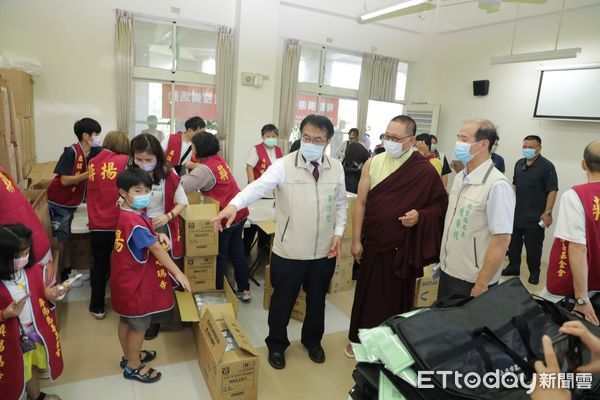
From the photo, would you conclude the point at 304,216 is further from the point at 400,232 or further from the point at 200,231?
the point at 200,231

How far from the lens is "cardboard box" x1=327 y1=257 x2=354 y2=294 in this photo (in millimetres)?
3525

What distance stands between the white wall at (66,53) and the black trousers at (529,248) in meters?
5.58

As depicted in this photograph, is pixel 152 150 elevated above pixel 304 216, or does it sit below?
above

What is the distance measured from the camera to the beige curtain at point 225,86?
19.5 ft

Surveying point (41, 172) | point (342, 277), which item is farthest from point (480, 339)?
point (41, 172)

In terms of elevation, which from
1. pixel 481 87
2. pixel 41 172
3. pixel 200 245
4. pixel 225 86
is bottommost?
pixel 200 245

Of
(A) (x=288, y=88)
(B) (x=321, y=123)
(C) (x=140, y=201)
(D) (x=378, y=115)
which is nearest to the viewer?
(C) (x=140, y=201)

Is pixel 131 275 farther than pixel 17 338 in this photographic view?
Yes

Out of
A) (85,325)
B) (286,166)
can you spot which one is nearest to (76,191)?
(85,325)

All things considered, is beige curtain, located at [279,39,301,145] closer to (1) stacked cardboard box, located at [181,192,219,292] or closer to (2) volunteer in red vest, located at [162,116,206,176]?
(2) volunteer in red vest, located at [162,116,206,176]

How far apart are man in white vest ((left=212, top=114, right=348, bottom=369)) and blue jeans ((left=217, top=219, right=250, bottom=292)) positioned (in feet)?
2.40

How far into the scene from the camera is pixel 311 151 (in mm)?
2127

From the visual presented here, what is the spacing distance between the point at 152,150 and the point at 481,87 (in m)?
5.84

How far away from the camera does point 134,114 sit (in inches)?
232
